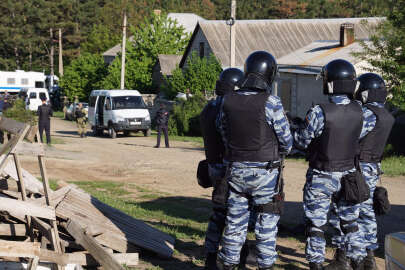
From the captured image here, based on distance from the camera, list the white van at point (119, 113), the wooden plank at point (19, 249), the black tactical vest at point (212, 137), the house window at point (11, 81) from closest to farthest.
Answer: the wooden plank at point (19, 249)
the black tactical vest at point (212, 137)
the white van at point (119, 113)
the house window at point (11, 81)

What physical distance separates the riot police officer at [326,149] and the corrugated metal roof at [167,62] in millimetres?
37250

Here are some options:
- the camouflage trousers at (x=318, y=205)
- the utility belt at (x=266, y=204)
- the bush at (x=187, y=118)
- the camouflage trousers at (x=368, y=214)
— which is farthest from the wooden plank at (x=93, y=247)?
the bush at (x=187, y=118)

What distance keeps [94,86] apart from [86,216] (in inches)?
1686

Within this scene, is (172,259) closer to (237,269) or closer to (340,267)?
(237,269)

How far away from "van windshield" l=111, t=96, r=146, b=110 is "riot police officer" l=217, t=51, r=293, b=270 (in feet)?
74.2

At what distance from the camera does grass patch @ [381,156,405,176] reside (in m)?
16.0

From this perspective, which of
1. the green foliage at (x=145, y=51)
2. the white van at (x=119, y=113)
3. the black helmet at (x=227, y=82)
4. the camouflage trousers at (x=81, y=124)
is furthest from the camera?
the green foliage at (x=145, y=51)

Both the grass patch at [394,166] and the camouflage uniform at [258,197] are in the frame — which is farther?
the grass patch at [394,166]

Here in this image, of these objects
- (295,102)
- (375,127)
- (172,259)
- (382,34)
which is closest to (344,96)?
(375,127)

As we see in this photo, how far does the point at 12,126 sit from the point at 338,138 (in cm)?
320

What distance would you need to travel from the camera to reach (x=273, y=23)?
45375 millimetres

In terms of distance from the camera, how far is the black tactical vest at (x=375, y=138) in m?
6.63

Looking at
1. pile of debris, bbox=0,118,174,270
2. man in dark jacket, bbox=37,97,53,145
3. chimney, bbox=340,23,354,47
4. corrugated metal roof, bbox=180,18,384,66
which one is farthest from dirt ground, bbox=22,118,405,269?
corrugated metal roof, bbox=180,18,384,66

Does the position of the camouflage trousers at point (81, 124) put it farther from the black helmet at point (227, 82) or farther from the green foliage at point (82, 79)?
the green foliage at point (82, 79)
